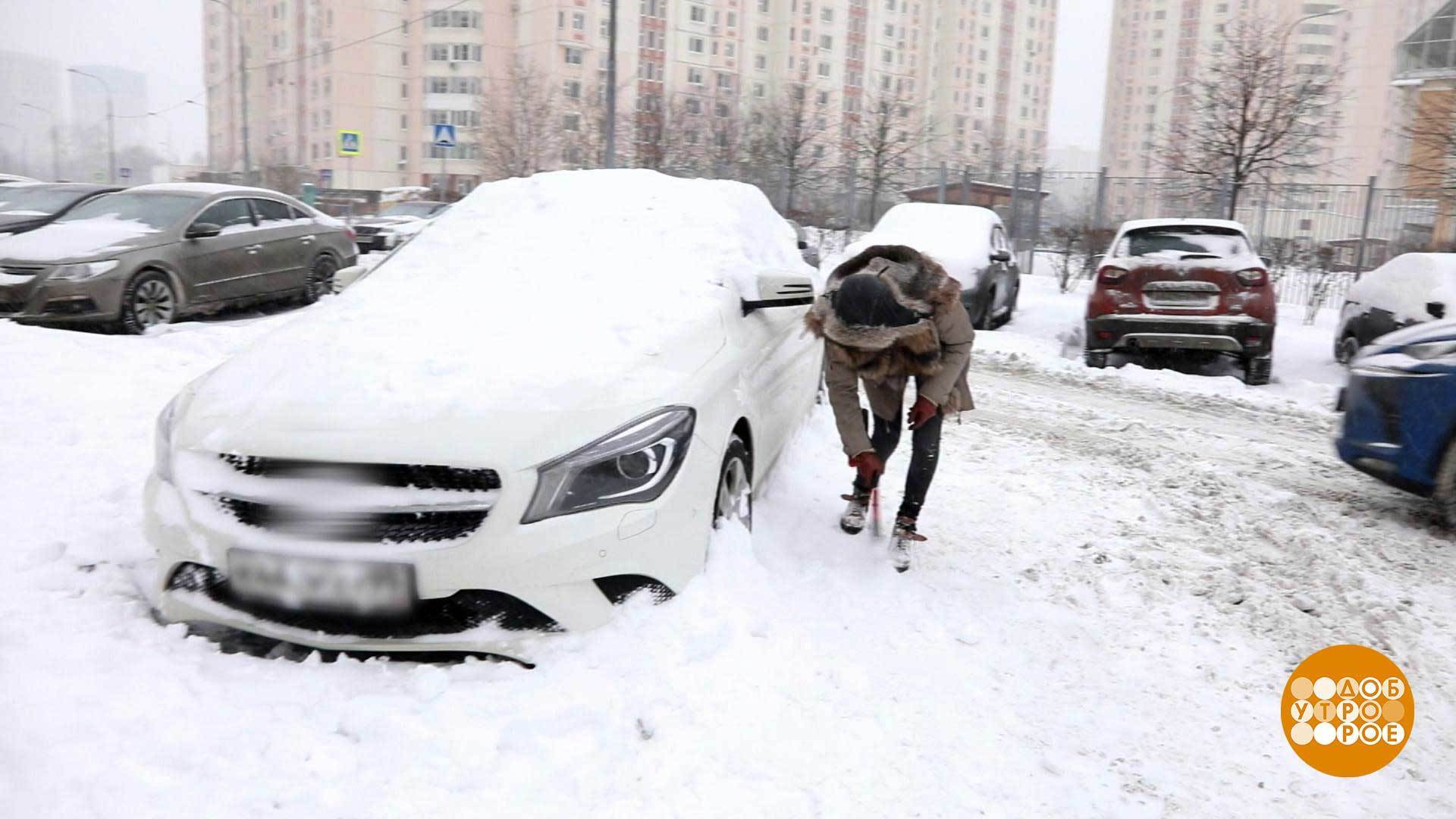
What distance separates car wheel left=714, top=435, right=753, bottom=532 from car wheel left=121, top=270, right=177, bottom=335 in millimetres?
8040

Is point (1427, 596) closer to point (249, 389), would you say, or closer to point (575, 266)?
point (575, 266)

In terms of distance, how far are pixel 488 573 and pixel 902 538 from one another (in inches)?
86.4

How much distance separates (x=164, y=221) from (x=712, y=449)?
30.0ft

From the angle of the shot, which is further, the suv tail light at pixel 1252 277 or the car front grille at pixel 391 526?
the suv tail light at pixel 1252 277

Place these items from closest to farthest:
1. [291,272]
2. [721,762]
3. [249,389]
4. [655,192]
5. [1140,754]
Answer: [721,762]
[1140,754]
[249,389]
[655,192]
[291,272]

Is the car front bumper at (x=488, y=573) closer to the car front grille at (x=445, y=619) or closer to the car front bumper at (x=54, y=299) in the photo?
the car front grille at (x=445, y=619)

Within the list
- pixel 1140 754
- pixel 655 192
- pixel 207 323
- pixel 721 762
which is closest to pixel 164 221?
pixel 207 323

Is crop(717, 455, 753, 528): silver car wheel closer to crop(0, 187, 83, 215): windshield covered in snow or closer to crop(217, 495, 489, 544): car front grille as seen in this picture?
crop(217, 495, 489, 544): car front grille

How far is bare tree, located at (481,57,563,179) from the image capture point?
39.0m

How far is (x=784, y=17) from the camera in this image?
89438 millimetres

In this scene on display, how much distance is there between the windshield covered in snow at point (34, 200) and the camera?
12.5 m

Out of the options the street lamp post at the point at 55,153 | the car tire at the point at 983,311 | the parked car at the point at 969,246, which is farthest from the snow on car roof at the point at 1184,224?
the street lamp post at the point at 55,153

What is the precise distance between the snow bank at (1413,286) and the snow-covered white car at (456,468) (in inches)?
334

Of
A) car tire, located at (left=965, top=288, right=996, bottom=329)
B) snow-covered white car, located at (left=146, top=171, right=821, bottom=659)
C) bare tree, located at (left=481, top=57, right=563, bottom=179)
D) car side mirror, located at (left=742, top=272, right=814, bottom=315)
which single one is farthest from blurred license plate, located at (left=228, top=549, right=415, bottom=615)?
bare tree, located at (left=481, top=57, right=563, bottom=179)
